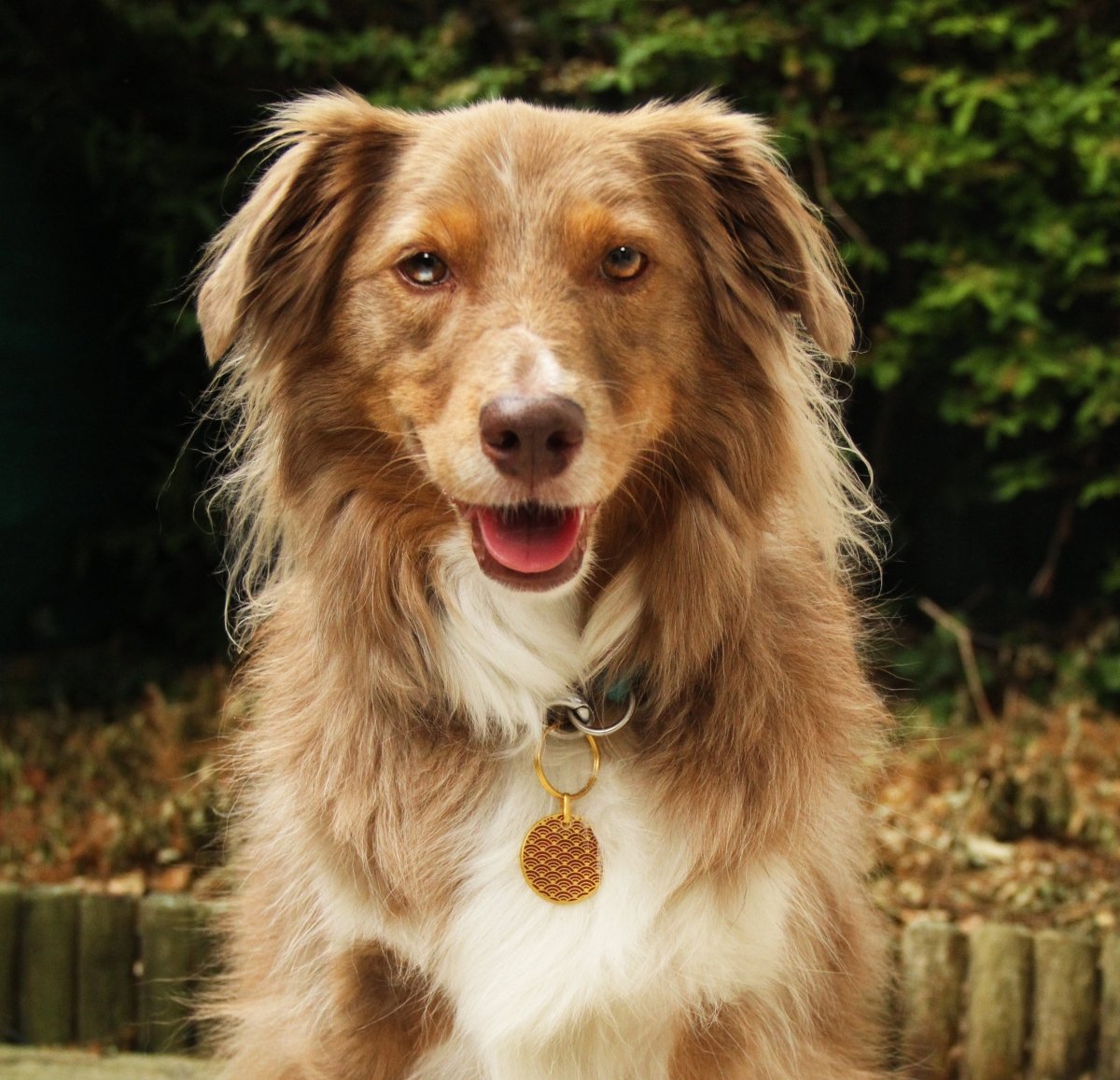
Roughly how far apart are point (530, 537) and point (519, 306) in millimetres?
387

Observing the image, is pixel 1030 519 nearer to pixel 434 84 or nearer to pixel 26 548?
pixel 434 84

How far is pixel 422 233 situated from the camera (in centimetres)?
250

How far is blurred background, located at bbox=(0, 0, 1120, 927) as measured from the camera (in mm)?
4520

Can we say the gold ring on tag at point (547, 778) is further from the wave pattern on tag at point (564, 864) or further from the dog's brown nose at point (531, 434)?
the dog's brown nose at point (531, 434)

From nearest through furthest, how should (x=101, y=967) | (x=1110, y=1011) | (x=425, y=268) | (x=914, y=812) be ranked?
1. (x=425, y=268)
2. (x=1110, y=1011)
3. (x=101, y=967)
4. (x=914, y=812)

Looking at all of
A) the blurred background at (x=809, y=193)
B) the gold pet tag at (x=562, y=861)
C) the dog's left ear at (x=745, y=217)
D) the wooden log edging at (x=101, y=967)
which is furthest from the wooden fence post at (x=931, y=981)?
the wooden log edging at (x=101, y=967)

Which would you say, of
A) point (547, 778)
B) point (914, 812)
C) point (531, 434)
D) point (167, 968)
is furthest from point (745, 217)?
point (167, 968)

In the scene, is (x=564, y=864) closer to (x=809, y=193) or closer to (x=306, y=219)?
(x=306, y=219)

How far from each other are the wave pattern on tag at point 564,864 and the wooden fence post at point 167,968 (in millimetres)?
1471

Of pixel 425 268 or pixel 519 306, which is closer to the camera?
pixel 519 306

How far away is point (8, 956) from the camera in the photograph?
362cm

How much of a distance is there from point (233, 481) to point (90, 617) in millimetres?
3030

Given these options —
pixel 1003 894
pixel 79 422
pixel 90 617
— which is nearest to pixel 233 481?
pixel 1003 894

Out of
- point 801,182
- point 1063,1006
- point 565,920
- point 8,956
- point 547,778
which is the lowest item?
point 8,956
